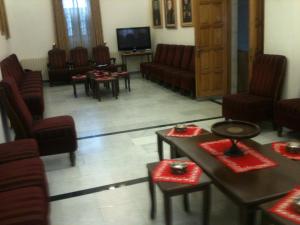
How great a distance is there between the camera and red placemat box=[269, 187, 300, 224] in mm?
1652

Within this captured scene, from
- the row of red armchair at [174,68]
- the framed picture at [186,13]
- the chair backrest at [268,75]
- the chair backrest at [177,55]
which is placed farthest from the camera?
the chair backrest at [177,55]

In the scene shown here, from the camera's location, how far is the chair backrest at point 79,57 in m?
9.41

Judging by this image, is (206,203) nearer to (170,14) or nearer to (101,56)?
(170,14)

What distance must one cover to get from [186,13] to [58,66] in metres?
4.04

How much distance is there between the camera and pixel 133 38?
32.3ft

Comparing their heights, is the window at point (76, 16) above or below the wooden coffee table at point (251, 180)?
above

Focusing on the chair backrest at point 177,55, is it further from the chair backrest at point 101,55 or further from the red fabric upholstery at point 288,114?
the red fabric upholstery at point 288,114

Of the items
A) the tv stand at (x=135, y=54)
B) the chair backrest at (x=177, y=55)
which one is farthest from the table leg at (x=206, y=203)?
the tv stand at (x=135, y=54)

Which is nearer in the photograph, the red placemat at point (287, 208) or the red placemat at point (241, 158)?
the red placemat at point (287, 208)

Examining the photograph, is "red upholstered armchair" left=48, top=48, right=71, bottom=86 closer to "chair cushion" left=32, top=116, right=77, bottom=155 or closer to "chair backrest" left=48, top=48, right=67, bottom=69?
"chair backrest" left=48, top=48, right=67, bottom=69

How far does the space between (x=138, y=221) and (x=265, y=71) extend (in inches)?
120

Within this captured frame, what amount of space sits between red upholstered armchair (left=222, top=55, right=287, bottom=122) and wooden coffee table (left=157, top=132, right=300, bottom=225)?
69.0 inches

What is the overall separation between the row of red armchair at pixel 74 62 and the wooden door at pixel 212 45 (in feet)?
11.1

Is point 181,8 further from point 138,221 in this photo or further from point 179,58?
point 138,221
